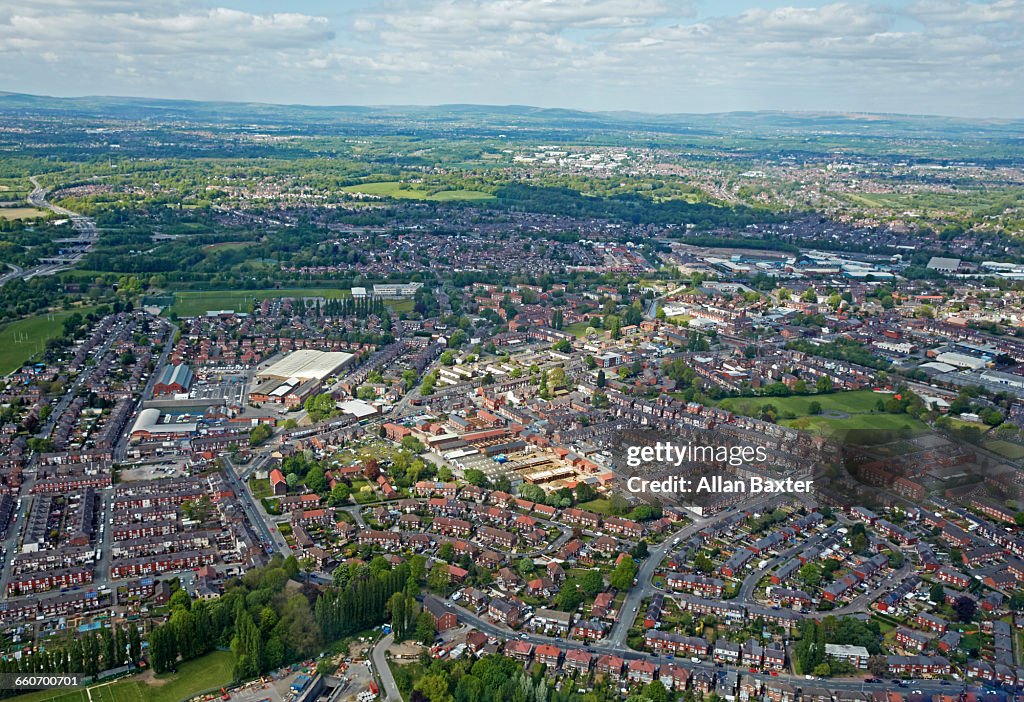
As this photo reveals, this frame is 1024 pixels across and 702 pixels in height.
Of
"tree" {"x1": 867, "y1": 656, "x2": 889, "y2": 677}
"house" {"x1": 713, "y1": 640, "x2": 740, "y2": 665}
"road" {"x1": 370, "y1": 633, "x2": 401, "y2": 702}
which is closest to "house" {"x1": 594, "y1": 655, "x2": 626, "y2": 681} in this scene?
"house" {"x1": 713, "y1": 640, "x2": 740, "y2": 665}

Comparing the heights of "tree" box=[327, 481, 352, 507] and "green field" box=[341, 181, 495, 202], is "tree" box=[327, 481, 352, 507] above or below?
below

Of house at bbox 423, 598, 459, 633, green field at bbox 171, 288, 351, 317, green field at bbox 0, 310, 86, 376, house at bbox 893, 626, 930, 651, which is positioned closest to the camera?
house at bbox 893, 626, 930, 651

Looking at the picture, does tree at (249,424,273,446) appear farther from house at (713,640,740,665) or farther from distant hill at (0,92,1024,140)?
distant hill at (0,92,1024,140)

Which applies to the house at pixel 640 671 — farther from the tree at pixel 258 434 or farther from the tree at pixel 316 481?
the tree at pixel 258 434

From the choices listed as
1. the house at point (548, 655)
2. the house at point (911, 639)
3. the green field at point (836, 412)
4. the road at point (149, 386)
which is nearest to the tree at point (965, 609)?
the house at point (911, 639)

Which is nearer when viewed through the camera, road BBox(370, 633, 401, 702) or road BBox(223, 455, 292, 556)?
road BBox(370, 633, 401, 702)

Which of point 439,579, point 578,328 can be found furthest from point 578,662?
point 578,328
